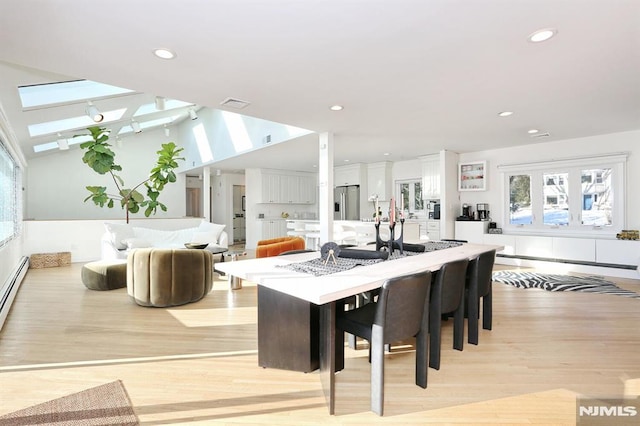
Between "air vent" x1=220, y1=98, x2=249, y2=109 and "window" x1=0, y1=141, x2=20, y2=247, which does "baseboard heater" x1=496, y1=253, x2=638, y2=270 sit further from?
"window" x1=0, y1=141, x2=20, y2=247

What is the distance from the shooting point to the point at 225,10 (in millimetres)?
2207

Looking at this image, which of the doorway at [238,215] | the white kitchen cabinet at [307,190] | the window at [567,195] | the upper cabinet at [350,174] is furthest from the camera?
the doorway at [238,215]

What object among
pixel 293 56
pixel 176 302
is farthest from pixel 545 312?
pixel 176 302

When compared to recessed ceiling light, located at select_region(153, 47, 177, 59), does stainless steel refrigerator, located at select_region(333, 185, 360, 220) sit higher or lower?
lower

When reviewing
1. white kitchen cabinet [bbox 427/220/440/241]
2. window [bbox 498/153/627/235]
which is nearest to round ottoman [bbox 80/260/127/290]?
white kitchen cabinet [bbox 427/220/440/241]

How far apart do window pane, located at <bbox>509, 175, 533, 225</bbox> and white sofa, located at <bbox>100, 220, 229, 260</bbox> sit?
20.1ft

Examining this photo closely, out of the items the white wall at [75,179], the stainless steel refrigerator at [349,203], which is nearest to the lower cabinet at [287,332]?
the stainless steel refrigerator at [349,203]

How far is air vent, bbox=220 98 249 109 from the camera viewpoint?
13.3 feet

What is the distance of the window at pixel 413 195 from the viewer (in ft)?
29.5

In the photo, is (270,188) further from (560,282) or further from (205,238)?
(560,282)

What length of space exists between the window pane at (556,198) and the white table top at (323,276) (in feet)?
17.0

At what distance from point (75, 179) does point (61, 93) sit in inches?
243

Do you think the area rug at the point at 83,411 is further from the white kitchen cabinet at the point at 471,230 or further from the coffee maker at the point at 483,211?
the coffee maker at the point at 483,211

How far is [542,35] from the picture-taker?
2.56 m
